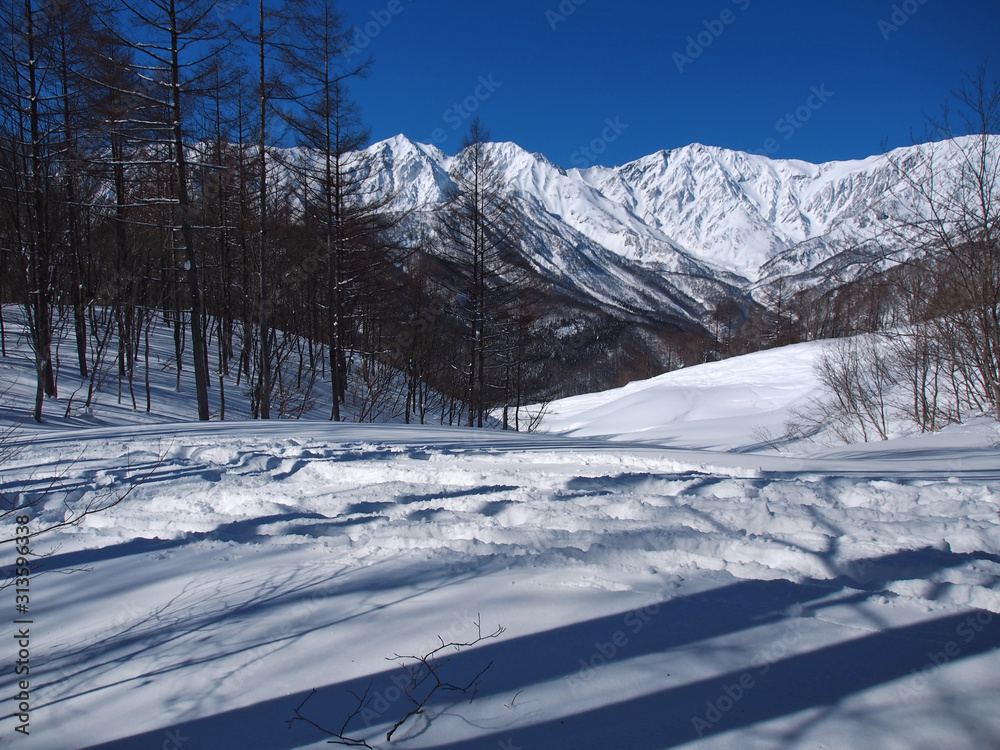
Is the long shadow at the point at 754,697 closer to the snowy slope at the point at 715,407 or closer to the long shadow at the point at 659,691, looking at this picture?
the long shadow at the point at 659,691

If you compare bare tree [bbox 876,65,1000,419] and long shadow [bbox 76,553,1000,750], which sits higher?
bare tree [bbox 876,65,1000,419]

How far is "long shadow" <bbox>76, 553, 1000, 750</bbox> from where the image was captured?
5.90 feet

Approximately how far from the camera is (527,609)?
2461 mm

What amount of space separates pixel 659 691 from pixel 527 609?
70cm

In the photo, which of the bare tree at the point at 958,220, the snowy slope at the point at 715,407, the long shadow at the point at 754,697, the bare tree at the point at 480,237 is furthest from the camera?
the snowy slope at the point at 715,407

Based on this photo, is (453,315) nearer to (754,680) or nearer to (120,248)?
(120,248)

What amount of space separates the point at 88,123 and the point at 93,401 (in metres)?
5.86

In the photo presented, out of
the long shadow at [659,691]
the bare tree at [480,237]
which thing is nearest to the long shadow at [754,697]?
the long shadow at [659,691]

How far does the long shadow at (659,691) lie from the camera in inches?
70.7

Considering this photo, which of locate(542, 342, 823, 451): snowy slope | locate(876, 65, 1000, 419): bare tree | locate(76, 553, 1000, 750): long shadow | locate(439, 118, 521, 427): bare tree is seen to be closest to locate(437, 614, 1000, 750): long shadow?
locate(76, 553, 1000, 750): long shadow

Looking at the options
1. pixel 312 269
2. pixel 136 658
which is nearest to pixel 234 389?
pixel 312 269

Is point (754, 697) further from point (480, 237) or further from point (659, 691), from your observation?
point (480, 237)

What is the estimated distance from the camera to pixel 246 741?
181cm

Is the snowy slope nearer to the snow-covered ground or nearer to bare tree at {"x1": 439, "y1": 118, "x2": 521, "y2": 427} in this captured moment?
bare tree at {"x1": 439, "y1": 118, "x2": 521, "y2": 427}
